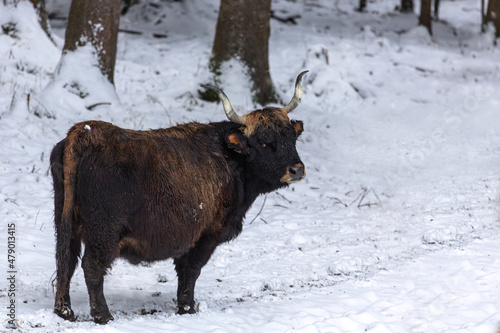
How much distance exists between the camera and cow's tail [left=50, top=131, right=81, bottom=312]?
510 cm

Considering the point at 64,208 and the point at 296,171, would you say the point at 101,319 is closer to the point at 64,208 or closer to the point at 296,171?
the point at 64,208

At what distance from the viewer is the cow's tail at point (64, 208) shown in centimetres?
510

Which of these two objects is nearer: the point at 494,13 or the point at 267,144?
the point at 267,144

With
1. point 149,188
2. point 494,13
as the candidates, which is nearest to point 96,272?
point 149,188

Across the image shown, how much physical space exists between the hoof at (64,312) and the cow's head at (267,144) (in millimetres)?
2237

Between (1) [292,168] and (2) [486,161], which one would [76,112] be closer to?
(1) [292,168]

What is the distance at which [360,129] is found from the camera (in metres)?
14.3

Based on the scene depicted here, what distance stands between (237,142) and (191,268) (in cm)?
137

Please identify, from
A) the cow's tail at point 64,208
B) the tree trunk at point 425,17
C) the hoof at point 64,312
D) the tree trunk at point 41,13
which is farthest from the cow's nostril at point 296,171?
the tree trunk at point 425,17

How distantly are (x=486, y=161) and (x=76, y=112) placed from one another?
8.28 meters

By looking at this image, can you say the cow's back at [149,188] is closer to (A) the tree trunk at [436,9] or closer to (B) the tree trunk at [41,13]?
(B) the tree trunk at [41,13]

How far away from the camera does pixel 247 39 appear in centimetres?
1321

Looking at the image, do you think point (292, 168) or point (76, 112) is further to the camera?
point (76, 112)

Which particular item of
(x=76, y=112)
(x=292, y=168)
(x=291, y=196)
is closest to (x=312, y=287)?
(x=292, y=168)
